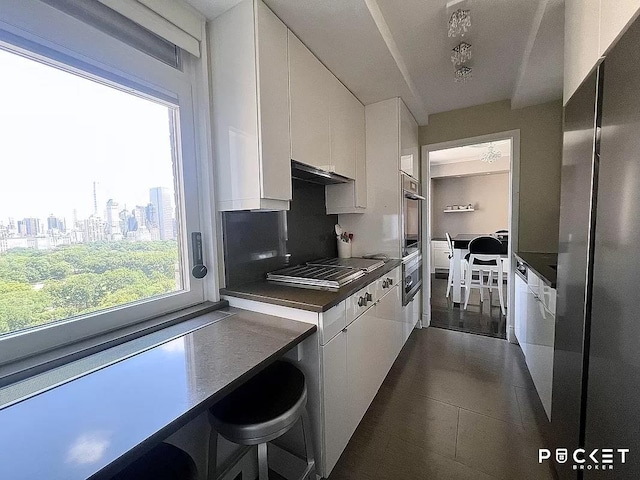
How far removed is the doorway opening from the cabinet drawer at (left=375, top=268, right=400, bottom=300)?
1.17 m

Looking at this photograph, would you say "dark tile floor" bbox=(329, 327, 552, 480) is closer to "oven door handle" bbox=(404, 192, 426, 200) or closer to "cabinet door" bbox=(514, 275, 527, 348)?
"cabinet door" bbox=(514, 275, 527, 348)

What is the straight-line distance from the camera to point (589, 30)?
929 mm

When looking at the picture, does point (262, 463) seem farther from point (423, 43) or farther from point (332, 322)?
point (423, 43)

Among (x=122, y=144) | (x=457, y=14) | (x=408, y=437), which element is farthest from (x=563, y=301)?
(x=122, y=144)

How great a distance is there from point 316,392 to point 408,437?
77 centimetres

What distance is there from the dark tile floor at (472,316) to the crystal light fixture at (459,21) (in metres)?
2.75

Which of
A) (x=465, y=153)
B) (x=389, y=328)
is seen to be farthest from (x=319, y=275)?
(x=465, y=153)

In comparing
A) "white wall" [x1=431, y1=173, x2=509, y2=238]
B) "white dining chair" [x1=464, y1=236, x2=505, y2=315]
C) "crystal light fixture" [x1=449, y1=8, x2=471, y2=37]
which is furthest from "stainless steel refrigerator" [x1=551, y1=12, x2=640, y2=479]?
"white wall" [x1=431, y1=173, x2=509, y2=238]

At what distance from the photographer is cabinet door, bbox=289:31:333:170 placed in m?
1.51

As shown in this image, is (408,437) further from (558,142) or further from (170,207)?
(558,142)

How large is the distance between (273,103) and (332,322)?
1107 millimetres

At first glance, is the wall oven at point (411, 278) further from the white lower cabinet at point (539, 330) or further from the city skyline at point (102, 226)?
the city skyline at point (102, 226)

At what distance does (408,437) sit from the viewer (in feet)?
5.01

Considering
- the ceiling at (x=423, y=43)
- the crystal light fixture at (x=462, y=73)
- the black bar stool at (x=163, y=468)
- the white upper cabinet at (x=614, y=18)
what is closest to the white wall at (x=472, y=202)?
the ceiling at (x=423, y=43)
